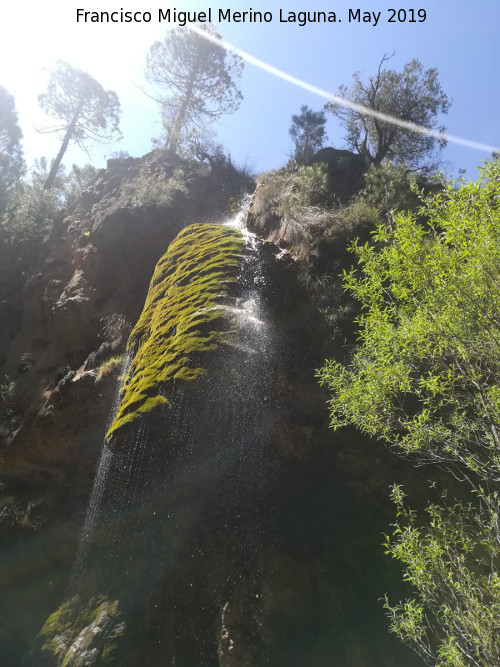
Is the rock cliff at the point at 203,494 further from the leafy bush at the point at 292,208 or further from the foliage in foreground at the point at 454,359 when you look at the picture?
the foliage in foreground at the point at 454,359

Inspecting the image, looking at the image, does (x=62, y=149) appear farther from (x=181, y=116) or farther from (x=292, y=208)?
(x=292, y=208)

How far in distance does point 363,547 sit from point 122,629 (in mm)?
4874

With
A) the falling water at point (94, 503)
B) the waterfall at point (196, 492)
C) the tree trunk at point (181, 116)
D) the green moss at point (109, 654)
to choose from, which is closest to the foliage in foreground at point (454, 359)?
the waterfall at point (196, 492)

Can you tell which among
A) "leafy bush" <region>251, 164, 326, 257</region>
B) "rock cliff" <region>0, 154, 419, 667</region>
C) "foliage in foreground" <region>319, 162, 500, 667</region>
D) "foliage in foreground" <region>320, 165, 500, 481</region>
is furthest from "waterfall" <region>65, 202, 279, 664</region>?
"foliage in foreground" <region>319, 162, 500, 667</region>

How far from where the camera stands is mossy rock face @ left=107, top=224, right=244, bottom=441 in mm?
6961

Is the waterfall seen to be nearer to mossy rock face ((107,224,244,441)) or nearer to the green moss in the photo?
mossy rock face ((107,224,244,441))

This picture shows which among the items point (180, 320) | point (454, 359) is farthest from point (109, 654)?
point (454, 359)

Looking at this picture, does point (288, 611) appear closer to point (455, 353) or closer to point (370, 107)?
point (455, 353)

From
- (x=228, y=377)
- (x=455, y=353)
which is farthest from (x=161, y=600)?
(x=455, y=353)

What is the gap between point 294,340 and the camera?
8.45 m

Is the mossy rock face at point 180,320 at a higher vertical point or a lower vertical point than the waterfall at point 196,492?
higher

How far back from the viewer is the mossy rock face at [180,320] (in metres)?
6.96

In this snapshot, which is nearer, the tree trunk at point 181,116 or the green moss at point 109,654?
the green moss at point 109,654

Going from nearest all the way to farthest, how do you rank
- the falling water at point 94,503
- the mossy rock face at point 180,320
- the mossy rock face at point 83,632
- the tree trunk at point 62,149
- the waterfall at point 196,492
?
the mossy rock face at point 180,320 → the waterfall at point 196,492 → the mossy rock face at point 83,632 → the falling water at point 94,503 → the tree trunk at point 62,149
